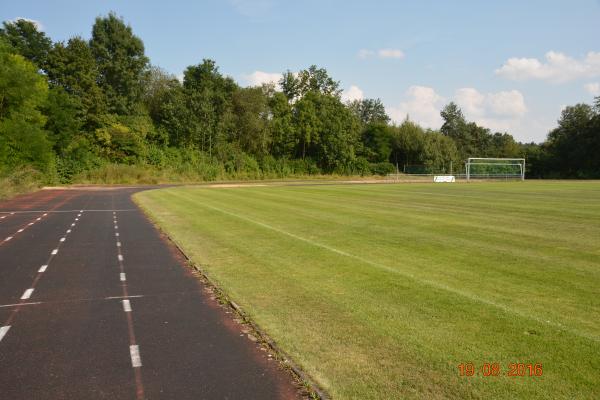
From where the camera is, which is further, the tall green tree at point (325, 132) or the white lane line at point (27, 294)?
the tall green tree at point (325, 132)

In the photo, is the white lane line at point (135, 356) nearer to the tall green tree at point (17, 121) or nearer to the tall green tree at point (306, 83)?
the tall green tree at point (17, 121)

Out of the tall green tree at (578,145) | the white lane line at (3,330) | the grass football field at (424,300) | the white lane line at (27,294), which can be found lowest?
the grass football field at (424,300)

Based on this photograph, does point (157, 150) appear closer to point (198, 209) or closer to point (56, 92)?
point (56, 92)

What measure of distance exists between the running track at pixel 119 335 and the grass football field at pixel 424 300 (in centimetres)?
67

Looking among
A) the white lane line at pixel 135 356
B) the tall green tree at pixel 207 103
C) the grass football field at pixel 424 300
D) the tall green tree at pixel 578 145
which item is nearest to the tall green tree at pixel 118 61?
the tall green tree at pixel 207 103

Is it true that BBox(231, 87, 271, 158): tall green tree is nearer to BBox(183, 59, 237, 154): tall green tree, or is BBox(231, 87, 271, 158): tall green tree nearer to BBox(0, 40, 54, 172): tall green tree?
BBox(183, 59, 237, 154): tall green tree

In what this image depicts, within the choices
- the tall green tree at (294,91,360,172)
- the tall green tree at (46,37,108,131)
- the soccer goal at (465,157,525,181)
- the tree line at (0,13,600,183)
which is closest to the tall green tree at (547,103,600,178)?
the tree line at (0,13,600,183)

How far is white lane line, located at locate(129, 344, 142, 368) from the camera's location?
18.4 ft

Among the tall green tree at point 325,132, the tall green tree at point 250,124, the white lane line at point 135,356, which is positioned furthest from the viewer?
the tall green tree at point 325,132

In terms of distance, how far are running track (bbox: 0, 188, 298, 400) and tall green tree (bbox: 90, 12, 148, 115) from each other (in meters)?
67.8

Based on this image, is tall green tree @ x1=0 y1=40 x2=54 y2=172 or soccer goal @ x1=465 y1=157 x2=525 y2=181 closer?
tall green tree @ x1=0 y1=40 x2=54 y2=172

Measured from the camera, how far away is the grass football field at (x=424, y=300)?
5.11m

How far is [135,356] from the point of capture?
5840 millimetres

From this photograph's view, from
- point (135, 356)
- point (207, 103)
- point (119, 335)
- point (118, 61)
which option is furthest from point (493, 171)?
point (135, 356)
